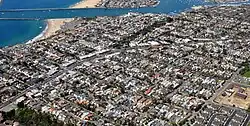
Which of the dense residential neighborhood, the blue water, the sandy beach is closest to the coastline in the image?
the sandy beach

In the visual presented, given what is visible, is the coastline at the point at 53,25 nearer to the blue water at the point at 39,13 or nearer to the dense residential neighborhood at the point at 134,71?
the blue water at the point at 39,13

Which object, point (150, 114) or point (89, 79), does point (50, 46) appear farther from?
point (150, 114)

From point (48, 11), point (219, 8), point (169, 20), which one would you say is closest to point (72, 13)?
point (48, 11)

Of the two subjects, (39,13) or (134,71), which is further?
(39,13)

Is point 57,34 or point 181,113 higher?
point 57,34

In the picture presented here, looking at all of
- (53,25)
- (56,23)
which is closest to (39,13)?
(56,23)

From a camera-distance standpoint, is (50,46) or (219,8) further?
(219,8)

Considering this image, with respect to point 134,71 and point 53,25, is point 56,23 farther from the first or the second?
point 134,71
